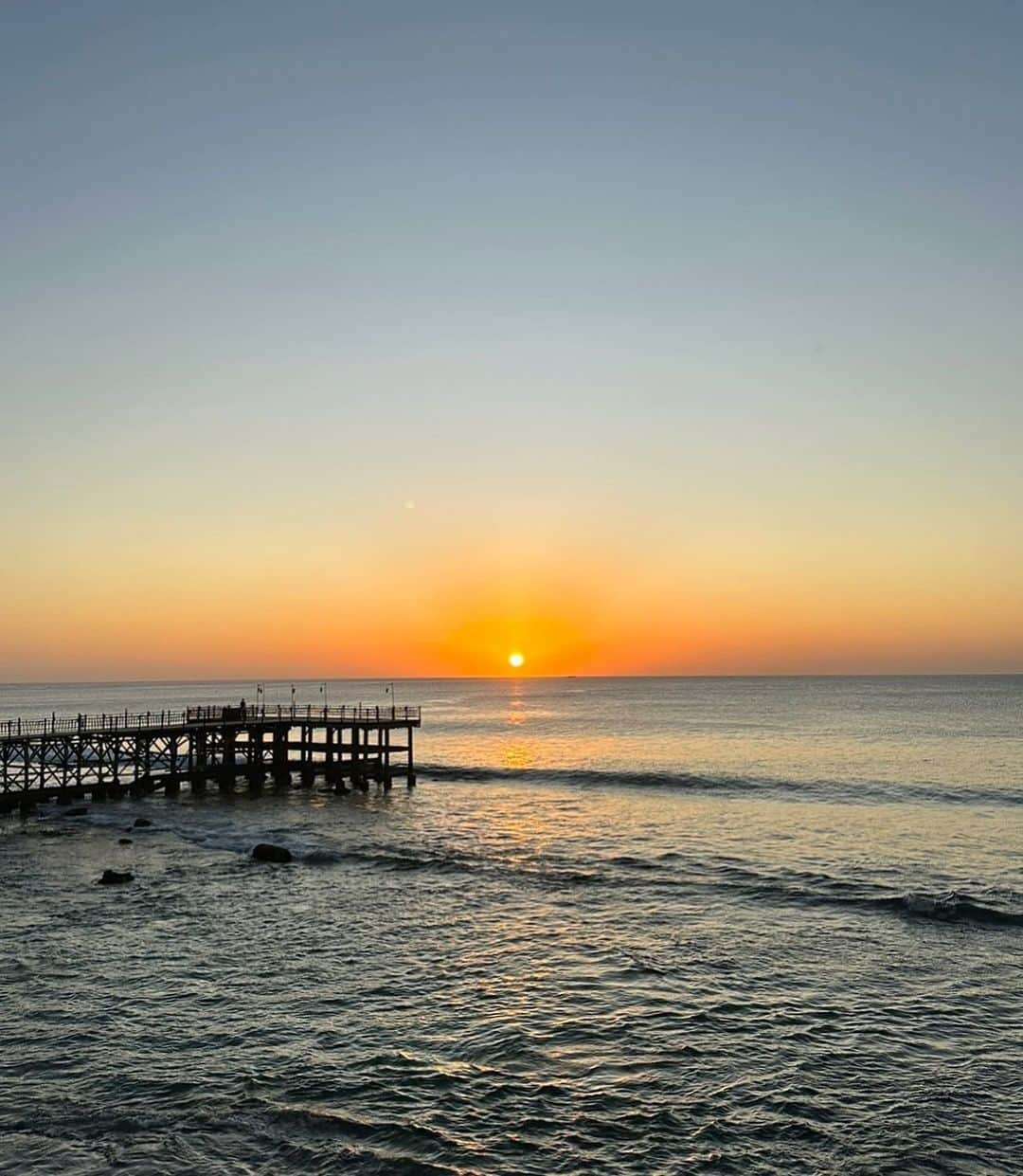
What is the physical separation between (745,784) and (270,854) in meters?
40.2

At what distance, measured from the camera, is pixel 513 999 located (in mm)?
23641

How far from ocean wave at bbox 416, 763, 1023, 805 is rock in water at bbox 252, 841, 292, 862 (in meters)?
33.9

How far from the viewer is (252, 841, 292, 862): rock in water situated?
40.7 metres

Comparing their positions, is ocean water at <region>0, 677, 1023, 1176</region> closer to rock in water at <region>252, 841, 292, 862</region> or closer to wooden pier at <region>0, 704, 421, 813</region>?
rock in water at <region>252, 841, 292, 862</region>

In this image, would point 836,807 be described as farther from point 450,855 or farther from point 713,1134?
point 713,1134

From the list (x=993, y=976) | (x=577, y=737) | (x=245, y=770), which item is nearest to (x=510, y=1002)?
(x=993, y=976)

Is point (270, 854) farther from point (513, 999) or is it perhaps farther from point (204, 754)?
point (204, 754)

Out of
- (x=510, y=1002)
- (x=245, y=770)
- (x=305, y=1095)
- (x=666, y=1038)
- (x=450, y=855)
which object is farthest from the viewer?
(x=245, y=770)

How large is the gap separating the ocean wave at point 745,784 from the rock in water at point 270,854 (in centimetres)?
3392

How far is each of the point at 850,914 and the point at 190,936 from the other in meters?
21.2

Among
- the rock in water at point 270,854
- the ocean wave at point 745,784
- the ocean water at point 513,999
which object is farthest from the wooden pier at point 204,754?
the rock in water at point 270,854

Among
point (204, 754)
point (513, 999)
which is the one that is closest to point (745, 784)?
point (204, 754)

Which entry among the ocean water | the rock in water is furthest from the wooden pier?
the rock in water

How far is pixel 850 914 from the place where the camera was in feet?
104
